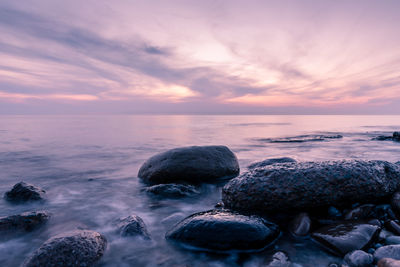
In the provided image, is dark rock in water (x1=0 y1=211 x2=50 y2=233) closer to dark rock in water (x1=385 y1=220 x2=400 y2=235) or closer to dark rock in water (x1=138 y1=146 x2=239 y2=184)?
dark rock in water (x1=138 y1=146 x2=239 y2=184)

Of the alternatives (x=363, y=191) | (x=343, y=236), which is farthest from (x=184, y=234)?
(x=363, y=191)

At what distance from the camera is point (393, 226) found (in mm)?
2480

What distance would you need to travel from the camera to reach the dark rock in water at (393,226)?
242 centimetres

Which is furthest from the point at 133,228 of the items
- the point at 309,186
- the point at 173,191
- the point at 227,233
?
the point at 309,186

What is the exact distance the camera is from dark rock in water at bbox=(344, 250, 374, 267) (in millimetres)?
→ 1889

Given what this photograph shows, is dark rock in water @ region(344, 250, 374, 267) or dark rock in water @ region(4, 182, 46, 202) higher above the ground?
dark rock in water @ region(344, 250, 374, 267)

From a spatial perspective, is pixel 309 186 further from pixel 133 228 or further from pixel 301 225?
pixel 133 228

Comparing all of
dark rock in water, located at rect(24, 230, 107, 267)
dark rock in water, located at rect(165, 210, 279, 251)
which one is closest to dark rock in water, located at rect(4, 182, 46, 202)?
dark rock in water, located at rect(24, 230, 107, 267)

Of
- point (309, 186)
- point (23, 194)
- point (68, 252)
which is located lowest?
point (23, 194)

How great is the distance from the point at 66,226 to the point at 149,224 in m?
1.18

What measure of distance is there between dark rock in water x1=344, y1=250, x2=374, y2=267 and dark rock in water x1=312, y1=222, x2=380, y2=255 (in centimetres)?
15

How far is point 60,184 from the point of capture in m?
5.46

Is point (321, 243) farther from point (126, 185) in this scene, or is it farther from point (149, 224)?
point (126, 185)

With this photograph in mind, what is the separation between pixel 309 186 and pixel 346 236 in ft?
2.57
